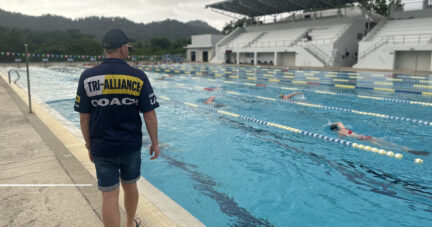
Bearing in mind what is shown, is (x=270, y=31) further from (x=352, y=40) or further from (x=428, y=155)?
(x=428, y=155)

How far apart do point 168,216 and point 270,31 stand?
36465 mm

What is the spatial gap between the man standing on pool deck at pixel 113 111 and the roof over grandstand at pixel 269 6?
3071cm

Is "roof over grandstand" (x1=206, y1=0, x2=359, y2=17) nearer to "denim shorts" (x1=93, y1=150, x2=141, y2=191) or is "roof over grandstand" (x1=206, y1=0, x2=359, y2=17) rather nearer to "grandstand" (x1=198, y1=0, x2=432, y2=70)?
"grandstand" (x1=198, y1=0, x2=432, y2=70)

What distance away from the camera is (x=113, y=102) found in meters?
1.72

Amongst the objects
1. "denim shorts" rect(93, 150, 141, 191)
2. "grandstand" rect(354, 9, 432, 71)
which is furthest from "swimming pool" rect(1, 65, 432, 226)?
"grandstand" rect(354, 9, 432, 71)

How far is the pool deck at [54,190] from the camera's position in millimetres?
2258

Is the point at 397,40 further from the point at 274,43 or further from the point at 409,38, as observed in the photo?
the point at 274,43

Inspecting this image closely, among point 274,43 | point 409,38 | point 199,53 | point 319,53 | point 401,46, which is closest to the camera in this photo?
point 401,46

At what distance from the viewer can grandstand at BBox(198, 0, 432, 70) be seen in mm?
21844

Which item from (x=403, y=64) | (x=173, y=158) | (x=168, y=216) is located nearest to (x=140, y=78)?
(x=168, y=216)

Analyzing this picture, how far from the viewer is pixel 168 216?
2418 mm

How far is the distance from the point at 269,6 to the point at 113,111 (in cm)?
3598

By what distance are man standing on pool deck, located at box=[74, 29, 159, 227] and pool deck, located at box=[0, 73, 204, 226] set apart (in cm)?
60

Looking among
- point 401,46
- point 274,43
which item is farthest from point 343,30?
point 274,43
